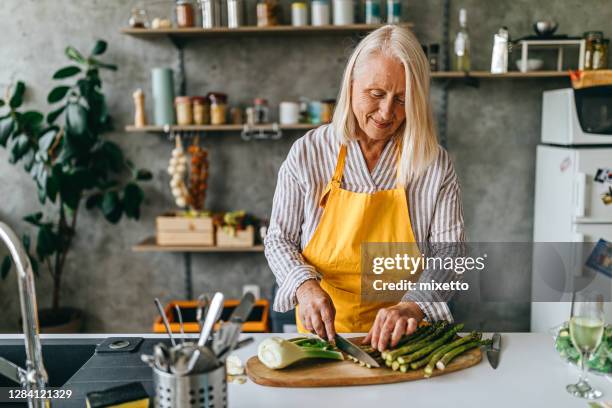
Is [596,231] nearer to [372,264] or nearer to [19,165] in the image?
[372,264]

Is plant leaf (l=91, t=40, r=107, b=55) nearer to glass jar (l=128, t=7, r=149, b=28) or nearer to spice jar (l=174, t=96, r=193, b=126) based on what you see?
glass jar (l=128, t=7, r=149, b=28)

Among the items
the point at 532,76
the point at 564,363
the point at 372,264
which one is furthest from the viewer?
the point at 532,76

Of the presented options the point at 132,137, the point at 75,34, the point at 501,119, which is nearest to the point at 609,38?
the point at 501,119

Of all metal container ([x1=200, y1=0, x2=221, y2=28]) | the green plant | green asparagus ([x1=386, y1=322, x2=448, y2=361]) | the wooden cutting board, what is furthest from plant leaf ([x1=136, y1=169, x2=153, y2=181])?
green asparagus ([x1=386, y1=322, x2=448, y2=361])

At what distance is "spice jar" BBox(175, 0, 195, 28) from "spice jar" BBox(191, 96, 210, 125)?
1.38 ft

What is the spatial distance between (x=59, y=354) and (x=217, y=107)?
204 cm

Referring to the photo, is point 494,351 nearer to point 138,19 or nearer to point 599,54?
point 599,54

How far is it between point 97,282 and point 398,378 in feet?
9.52

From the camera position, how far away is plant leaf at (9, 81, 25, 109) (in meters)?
3.29

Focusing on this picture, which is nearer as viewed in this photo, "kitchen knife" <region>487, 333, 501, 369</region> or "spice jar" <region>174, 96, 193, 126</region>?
"kitchen knife" <region>487, 333, 501, 369</region>

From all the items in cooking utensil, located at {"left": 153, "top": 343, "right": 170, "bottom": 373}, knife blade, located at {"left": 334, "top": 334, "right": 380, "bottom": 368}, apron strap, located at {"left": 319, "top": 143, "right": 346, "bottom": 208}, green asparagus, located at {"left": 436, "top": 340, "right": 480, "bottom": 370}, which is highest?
apron strap, located at {"left": 319, "top": 143, "right": 346, "bottom": 208}

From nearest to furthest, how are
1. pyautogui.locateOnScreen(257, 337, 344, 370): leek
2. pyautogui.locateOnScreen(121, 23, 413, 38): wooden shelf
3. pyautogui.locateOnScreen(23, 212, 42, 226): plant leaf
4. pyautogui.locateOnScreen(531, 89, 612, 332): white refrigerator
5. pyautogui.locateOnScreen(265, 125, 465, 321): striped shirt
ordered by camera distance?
pyautogui.locateOnScreen(257, 337, 344, 370): leek → pyautogui.locateOnScreen(265, 125, 465, 321): striped shirt → pyautogui.locateOnScreen(531, 89, 612, 332): white refrigerator → pyautogui.locateOnScreen(121, 23, 413, 38): wooden shelf → pyautogui.locateOnScreen(23, 212, 42, 226): plant leaf

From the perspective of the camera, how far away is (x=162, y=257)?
12.3ft

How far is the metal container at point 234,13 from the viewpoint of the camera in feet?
10.7
